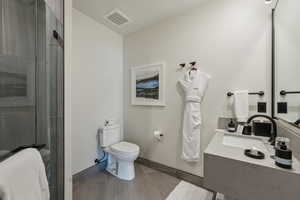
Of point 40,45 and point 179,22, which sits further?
point 179,22

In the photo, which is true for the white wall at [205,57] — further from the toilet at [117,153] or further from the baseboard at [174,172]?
the toilet at [117,153]

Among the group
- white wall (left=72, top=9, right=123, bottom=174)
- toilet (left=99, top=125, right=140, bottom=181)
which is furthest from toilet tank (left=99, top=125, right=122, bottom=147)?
white wall (left=72, top=9, right=123, bottom=174)

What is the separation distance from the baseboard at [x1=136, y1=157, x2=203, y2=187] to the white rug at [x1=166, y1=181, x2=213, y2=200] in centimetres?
9

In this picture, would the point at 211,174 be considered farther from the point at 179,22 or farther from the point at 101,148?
the point at 179,22

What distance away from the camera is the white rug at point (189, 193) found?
1534 mm

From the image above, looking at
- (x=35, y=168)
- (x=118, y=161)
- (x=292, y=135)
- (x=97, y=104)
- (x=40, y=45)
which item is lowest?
(x=118, y=161)

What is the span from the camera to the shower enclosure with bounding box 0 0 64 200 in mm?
670

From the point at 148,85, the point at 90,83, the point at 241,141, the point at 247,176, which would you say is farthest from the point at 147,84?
the point at 247,176

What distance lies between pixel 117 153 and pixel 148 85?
Answer: 1.17m

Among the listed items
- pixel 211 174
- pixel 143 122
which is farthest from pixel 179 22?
pixel 211 174

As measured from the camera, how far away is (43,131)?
2.93ft

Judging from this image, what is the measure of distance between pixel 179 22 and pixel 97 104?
1.79 metres

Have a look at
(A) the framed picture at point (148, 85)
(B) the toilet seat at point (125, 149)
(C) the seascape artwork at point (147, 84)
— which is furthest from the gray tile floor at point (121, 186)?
(C) the seascape artwork at point (147, 84)

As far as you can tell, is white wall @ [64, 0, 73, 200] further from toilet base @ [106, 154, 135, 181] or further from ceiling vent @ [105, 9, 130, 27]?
ceiling vent @ [105, 9, 130, 27]
